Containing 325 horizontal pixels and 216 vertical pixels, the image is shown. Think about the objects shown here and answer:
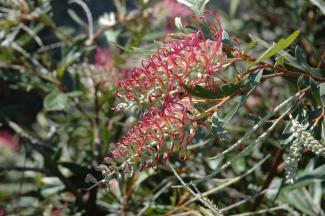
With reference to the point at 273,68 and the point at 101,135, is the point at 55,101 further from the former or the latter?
the point at 273,68

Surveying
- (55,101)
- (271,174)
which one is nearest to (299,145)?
(271,174)

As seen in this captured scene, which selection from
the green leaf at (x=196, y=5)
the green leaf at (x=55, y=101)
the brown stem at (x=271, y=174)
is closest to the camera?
the green leaf at (x=196, y=5)

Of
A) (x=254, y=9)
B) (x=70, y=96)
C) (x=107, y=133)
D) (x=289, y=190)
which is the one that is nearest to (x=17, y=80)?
(x=70, y=96)

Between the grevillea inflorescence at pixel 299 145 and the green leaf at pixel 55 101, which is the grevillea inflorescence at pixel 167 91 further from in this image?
the green leaf at pixel 55 101

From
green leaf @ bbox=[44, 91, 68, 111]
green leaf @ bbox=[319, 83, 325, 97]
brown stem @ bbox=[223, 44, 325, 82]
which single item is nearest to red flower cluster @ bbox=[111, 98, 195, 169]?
brown stem @ bbox=[223, 44, 325, 82]

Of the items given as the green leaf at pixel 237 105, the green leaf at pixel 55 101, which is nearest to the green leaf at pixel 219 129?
the green leaf at pixel 237 105
